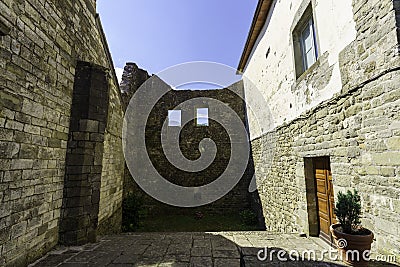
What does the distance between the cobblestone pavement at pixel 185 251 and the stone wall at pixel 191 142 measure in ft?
18.5

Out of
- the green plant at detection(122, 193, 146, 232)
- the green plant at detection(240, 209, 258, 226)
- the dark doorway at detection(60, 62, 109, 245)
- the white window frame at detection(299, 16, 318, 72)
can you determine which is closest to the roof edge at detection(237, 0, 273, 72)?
the white window frame at detection(299, 16, 318, 72)

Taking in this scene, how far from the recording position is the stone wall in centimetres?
986

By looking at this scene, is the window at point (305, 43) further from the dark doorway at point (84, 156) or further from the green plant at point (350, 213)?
the dark doorway at point (84, 156)

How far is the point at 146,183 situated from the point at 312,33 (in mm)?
8479

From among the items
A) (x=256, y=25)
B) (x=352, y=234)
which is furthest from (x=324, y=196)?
(x=256, y=25)

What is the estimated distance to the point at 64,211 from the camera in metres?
3.66

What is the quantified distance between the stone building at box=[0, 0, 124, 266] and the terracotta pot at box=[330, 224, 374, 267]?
12.9ft

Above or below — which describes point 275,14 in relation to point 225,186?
above

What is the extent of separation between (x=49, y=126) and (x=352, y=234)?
4430 millimetres

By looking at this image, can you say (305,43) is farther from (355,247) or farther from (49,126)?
(49,126)

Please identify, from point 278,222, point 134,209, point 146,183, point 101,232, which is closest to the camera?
point 101,232

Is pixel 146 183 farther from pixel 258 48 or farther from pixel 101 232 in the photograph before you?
pixel 258 48

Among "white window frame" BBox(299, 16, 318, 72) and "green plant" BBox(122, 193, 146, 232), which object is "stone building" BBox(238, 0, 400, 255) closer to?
"white window frame" BBox(299, 16, 318, 72)

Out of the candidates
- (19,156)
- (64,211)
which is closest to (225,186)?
(64,211)
